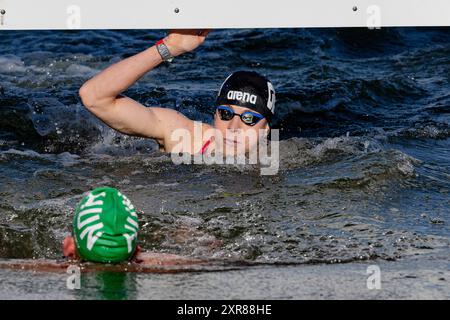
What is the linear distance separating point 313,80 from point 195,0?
5.07m

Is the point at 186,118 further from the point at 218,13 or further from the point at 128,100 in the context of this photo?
the point at 218,13

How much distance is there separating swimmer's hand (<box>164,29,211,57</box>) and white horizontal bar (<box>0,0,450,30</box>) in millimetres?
185

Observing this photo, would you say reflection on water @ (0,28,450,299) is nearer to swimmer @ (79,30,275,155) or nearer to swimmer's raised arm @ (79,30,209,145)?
swimmer @ (79,30,275,155)

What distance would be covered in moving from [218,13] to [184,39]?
36cm

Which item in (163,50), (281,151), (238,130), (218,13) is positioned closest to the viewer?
(218,13)

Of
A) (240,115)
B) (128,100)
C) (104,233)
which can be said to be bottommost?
(104,233)

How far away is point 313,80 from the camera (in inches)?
411

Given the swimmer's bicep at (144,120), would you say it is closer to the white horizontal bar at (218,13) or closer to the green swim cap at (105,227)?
the white horizontal bar at (218,13)

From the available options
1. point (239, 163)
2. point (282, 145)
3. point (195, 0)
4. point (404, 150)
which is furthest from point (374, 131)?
point (195, 0)

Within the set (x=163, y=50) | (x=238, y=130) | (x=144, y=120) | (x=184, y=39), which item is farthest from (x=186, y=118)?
(x=184, y=39)

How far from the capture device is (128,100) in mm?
6711

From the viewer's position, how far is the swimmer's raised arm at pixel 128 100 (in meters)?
5.85

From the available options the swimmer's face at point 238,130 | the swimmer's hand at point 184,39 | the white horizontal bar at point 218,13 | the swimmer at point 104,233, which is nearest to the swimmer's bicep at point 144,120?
the swimmer's face at point 238,130

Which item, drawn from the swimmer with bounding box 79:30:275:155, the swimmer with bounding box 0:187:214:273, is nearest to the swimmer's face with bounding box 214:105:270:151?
the swimmer with bounding box 79:30:275:155
